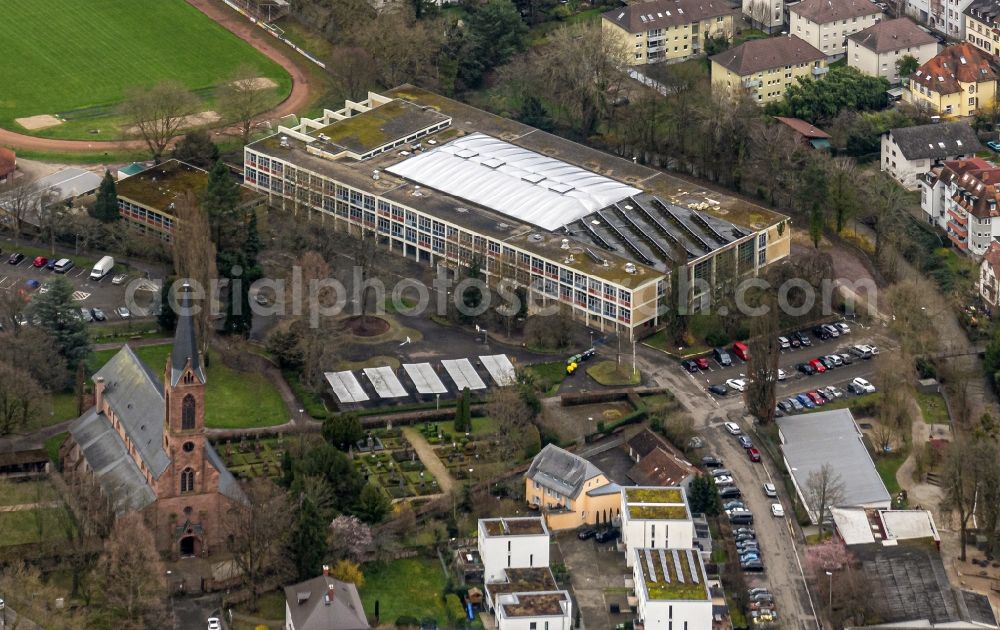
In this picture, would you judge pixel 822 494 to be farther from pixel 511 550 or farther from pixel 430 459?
pixel 430 459

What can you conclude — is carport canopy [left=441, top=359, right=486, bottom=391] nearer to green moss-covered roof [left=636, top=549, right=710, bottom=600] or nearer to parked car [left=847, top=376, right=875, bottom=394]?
green moss-covered roof [left=636, top=549, right=710, bottom=600]

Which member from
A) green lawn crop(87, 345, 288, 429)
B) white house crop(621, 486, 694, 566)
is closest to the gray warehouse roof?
white house crop(621, 486, 694, 566)

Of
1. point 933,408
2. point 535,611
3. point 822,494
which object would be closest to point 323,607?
point 535,611

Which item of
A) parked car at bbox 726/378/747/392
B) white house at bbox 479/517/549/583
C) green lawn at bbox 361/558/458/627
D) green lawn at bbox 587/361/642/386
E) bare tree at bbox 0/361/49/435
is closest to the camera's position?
green lawn at bbox 361/558/458/627

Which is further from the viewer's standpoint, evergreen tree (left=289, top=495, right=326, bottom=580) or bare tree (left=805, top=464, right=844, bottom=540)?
bare tree (left=805, top=464, right=844, bottom=540)

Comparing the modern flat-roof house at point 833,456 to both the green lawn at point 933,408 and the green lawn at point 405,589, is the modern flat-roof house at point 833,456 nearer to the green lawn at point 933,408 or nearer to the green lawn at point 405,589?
the green lawn at point 933,408

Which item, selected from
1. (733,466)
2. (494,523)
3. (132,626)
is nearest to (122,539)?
(132,626)
